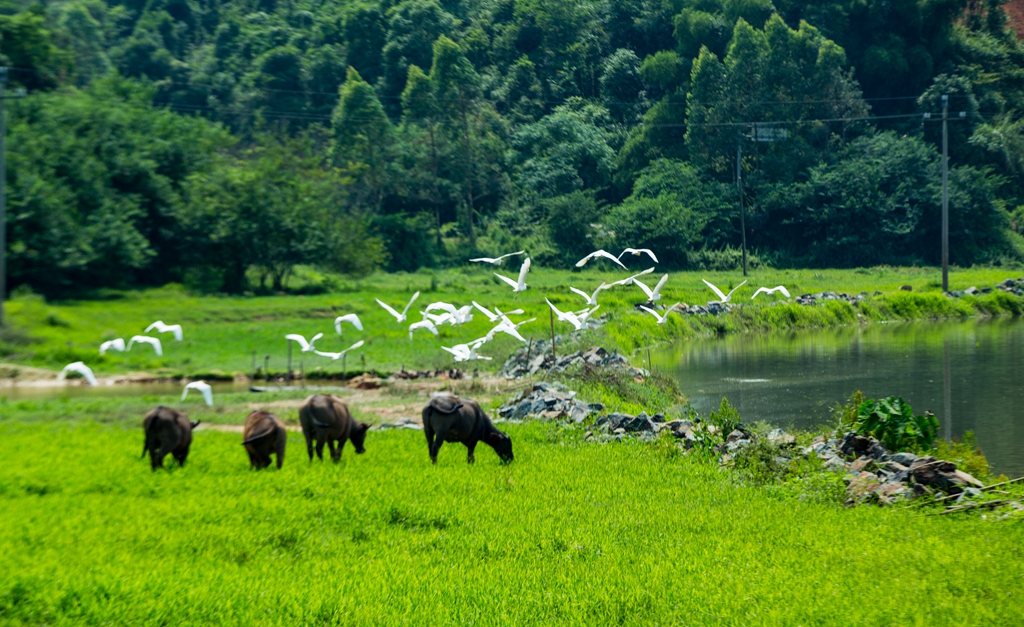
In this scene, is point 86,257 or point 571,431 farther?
point 86,257

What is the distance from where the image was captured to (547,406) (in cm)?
1711

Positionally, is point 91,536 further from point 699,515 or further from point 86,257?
point 86,257

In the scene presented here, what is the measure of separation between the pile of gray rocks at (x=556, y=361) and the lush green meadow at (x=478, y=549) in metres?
9.13

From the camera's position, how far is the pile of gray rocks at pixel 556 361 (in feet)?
72.7

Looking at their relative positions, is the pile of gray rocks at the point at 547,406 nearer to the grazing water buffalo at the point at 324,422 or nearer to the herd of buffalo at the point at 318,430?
the herd of buffalo at the point at 318,430

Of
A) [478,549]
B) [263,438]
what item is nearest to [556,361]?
[263,438]

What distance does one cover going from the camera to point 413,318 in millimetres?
34281

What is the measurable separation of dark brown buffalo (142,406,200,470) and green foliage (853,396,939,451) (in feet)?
28.3

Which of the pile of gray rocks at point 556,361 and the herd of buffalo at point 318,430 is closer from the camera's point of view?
the herd of buffalo at point 318,430

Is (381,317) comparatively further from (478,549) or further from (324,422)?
(478,549)

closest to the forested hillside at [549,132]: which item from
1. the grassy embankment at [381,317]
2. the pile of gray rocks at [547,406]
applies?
the grassy embankment at [381,317]

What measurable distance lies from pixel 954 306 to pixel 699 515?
31.9 m

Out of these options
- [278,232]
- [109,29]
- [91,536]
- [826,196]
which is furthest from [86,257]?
[109,29]

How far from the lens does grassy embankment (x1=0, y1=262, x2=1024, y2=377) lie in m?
27.5
